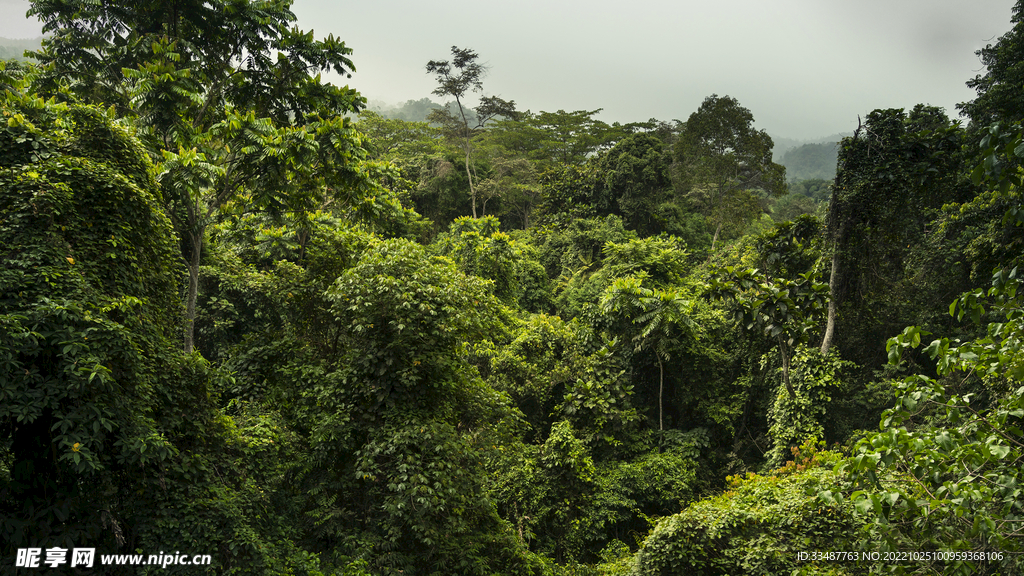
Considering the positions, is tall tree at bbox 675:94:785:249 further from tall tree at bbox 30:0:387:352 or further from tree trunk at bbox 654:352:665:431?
tall tree at bbox 30:0:387:352

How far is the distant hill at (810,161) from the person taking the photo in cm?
7700

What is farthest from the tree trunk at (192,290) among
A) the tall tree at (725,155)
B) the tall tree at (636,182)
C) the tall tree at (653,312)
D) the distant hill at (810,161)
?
the distant hill at (810,161)

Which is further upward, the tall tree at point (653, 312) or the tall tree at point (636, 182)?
the tall tree at point (636, 182)

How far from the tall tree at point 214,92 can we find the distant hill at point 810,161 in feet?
273

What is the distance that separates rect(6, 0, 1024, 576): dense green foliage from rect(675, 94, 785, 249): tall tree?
308 inches

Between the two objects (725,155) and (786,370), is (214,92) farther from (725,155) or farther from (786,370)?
(725,155)

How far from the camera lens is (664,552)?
6.40 metres

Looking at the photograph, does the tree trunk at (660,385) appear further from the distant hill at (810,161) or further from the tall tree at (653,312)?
the distant hill at (810,161)

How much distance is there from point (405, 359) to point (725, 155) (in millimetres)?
19474

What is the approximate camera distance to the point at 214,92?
6992 millimetres

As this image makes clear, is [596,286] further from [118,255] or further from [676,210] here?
[118,255]

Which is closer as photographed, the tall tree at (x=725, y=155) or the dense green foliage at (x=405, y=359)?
the dense green foliage at (x=405, y=359)

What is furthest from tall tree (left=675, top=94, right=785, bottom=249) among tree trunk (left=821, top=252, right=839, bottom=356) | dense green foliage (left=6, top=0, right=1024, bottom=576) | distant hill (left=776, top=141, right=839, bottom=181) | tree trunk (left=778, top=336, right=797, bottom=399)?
distant hill (left=776, top=141, right=839, bottom=181)

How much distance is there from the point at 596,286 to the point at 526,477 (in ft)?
22.1
